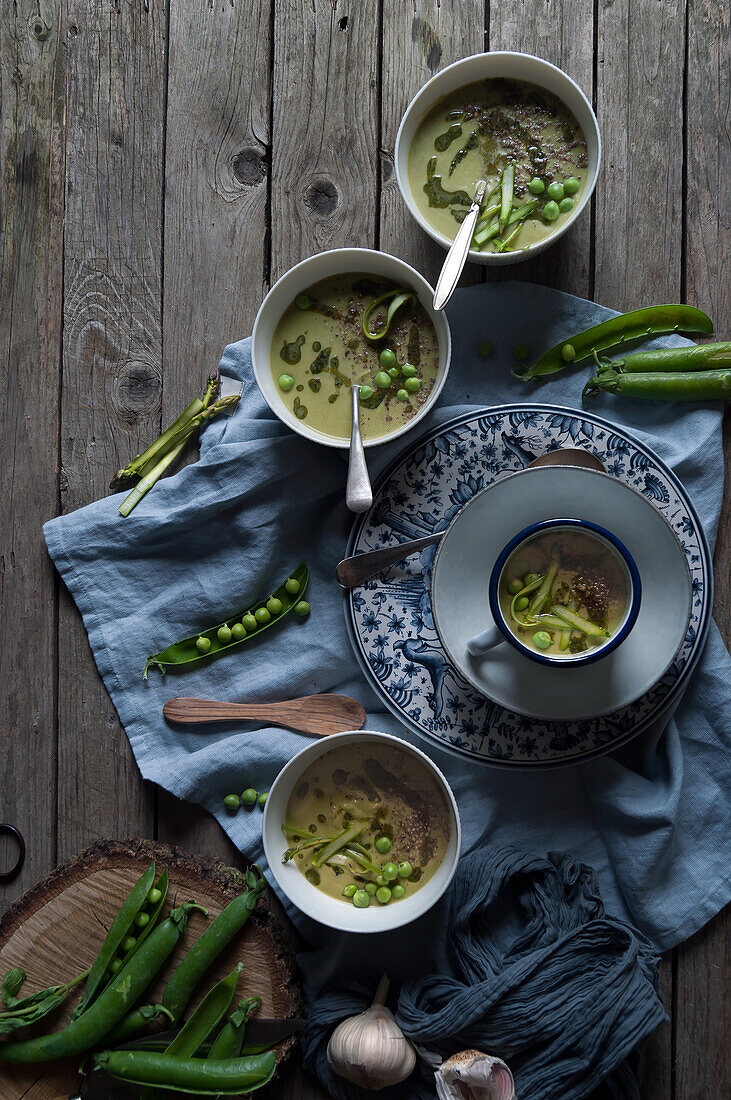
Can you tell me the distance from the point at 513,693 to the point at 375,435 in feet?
2.05

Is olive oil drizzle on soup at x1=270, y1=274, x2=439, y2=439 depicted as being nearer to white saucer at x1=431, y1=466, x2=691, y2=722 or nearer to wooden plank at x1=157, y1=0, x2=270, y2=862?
wooden plank at x1=157, y1=0, x2=270, y2=862

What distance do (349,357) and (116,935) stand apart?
53.3 inches

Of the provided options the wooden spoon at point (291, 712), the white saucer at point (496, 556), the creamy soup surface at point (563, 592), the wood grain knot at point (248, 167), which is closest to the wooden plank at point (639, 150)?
the white saucer at point (496, 556)

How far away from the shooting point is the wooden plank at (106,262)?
7.30 feet

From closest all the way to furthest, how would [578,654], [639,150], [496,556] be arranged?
1. [578,654]
2. [496,556]
3. [639,150]

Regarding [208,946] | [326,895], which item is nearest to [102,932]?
[208,946]

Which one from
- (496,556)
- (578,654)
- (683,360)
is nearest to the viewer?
(578,654)

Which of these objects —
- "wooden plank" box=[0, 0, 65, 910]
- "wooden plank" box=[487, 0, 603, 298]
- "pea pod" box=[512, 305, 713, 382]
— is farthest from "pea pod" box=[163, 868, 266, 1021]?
"wooden plank" box=[487, 0, 603, 298]

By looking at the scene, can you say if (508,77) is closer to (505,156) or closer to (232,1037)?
(505,156)

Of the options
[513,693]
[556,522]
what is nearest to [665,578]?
[556,522]

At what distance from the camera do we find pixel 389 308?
6.66 feet

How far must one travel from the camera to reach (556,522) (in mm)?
1827

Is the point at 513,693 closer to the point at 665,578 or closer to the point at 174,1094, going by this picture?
the point at 665,578

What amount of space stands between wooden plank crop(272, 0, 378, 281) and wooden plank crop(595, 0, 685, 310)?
54cm
